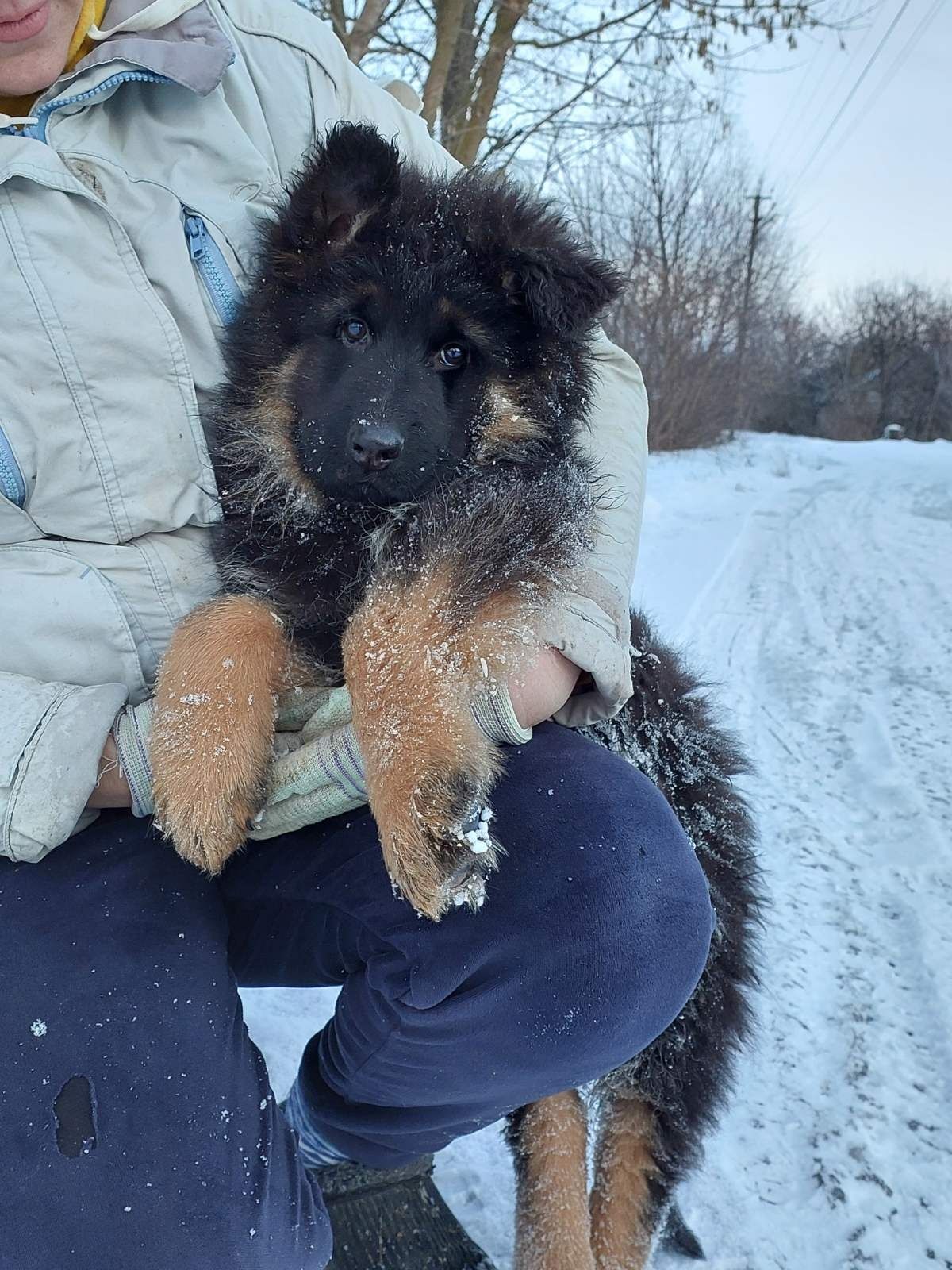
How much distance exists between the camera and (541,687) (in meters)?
1.54

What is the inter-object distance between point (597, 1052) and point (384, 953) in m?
0.39

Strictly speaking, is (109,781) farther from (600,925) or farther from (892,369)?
(892,369)

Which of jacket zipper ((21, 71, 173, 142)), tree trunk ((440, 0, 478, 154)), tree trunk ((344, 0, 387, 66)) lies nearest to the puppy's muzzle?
jacket zipper ((21, 71, 173, 142))

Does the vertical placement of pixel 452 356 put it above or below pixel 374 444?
above

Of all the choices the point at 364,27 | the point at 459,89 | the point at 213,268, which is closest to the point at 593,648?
the point at 213,268

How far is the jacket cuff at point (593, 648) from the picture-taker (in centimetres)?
153

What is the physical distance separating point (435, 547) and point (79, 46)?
1351 mm

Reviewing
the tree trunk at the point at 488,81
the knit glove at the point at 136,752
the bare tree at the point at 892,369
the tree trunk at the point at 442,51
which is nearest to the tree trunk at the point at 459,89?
the tree trunk at the point at 488,81

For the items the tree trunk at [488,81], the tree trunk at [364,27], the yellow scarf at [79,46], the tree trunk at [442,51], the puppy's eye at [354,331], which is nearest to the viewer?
the yellow scarf at [79,46]

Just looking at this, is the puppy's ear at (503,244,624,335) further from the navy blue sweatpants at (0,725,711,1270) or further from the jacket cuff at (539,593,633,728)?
the navy blue sweatpants at (0,725,711,1270)

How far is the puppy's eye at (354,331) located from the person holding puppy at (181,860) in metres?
0.25

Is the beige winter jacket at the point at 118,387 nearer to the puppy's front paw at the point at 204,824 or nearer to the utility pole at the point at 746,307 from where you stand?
the puppy's front paw at the point at 204,824

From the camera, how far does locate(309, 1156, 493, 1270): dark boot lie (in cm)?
184

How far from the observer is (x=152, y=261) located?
1.80m
